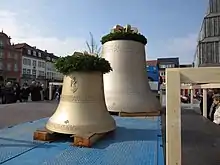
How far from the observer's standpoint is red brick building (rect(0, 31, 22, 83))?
70.4 metres

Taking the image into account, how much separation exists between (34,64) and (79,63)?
86.0 meters

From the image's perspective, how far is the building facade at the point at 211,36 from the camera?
156 ft

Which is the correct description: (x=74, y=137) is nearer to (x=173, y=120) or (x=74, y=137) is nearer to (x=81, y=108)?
(x=81, y=108)

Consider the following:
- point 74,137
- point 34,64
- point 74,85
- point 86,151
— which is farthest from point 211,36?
point 34,64

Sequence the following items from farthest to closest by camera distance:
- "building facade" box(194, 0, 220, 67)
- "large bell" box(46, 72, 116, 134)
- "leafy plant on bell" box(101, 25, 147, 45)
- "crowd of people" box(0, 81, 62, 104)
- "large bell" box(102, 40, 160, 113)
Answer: "building facade" box(194, 0, 220, 67), "crowd of people" box(0, 81, 62, 104), "leafy plant on bell" box(101, 25, 147, 45), "large bell" box(102, 40, 160, 113), "large bell" box(46, 72, 116, 134)

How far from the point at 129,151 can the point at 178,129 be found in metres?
1.73

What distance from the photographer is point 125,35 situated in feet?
30.9

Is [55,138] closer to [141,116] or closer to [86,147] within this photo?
[86,147]

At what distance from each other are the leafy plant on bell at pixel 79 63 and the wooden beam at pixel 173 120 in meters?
2.67

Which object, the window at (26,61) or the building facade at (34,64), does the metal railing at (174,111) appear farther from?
the window at (26,61)

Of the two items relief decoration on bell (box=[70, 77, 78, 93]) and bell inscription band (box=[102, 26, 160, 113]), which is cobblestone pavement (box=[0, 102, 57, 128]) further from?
relief decoration on bell (box=[70, 77, 78, 93])

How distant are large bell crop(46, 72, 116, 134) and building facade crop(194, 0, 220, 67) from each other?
45.0 meters

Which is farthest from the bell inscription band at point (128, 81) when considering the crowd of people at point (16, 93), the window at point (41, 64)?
the window at point (41, 64)

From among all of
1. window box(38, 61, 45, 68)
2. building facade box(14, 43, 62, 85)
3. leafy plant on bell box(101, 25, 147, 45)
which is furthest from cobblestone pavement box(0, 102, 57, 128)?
window box(38, 61, 45, 68)
